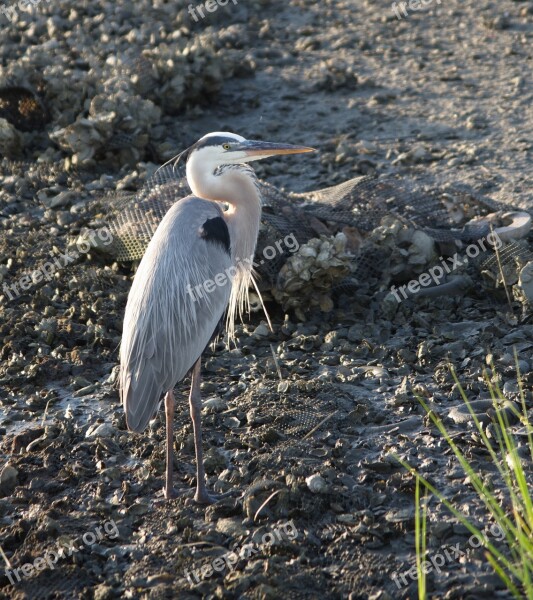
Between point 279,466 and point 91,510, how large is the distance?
919mm

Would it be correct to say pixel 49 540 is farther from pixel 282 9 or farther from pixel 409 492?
pixel 282 9

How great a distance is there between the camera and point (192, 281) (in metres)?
4.92

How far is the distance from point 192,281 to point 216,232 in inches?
13.3

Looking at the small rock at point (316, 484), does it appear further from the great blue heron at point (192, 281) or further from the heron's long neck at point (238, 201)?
the heron's long neck at point (238, 201)

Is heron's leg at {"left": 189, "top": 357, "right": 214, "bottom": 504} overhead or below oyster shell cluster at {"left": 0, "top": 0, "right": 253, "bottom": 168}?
below

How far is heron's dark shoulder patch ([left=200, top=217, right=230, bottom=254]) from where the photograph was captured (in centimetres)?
503

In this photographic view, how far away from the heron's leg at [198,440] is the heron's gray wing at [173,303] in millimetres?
101

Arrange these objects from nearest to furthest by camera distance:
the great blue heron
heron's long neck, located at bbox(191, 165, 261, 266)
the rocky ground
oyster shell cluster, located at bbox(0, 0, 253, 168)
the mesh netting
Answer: the rocky ground → the great blue heron → heron's long neck, located at bbox(191, 165, 261, 266) → the mesh netting → oyster shell cluster, located at bbox(0, 0, 253, 168)

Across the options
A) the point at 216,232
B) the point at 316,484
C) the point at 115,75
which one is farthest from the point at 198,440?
the point at 115,75

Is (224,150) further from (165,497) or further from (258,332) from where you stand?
(165,497)

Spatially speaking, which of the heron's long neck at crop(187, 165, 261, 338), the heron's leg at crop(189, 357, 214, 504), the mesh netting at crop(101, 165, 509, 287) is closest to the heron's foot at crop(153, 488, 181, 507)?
the heron's leg at crop(189, 357, 214, 504)

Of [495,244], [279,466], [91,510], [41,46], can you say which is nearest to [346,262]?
[495,244]

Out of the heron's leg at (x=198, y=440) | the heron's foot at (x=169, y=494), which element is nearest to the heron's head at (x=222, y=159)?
the heron's leg at (x=198, y=440)

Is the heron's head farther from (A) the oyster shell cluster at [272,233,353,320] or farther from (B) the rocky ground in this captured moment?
(B) the rocky ground
